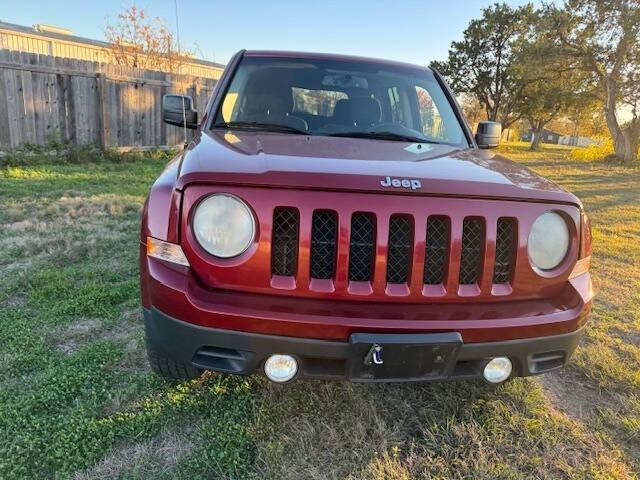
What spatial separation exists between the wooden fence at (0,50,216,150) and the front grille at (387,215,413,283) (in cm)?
889

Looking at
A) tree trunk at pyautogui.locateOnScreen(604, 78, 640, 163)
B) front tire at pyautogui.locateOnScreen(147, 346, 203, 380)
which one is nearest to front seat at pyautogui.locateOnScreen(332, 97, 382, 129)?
front tire at pyautogui.locateOnScreen(147, 346, 203, 380)

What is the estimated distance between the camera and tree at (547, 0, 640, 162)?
17.5m

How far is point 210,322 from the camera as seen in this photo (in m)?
1.64

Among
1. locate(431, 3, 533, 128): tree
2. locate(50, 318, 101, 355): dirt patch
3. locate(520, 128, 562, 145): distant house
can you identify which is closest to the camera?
locate(50, 318, 101, 355): dirt patch

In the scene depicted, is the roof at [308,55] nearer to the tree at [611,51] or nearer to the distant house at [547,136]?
the tree at [611,51]

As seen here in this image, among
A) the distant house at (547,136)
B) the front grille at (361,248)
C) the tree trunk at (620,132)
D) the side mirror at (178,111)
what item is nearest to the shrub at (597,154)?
the tree trunk at (620,132)

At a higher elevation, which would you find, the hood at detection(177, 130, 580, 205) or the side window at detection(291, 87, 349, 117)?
the side window at detection(291, 87, 349, 117)

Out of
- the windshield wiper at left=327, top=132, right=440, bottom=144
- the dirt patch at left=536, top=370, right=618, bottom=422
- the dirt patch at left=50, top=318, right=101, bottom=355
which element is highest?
the windshield wiper at left=327, top=132, right=440, bottom=144

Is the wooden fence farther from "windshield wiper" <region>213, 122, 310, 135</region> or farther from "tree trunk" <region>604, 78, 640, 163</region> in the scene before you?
"tree trunk" <region>604, 78, 640, 163</region>

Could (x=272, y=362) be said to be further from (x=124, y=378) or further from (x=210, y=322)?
(x=124, y=378)

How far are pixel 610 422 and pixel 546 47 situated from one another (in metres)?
20.7

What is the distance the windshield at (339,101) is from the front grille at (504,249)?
1044 millimetres

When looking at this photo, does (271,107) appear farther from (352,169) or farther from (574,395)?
(574,395)

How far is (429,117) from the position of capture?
3178 millimetres
